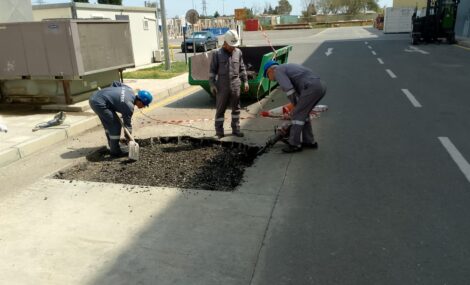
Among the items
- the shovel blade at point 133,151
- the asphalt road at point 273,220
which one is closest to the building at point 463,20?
the asphalt road at point 273,220

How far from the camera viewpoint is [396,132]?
6.78m

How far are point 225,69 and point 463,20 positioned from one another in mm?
28622

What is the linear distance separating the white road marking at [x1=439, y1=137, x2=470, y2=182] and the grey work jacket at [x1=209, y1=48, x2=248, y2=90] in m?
3.40

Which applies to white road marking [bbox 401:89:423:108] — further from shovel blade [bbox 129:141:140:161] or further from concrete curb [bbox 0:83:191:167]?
concrete curb [bbox 0:83:191:167]

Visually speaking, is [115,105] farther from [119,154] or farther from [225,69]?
[225,69]

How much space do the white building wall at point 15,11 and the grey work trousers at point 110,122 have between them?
5585mm

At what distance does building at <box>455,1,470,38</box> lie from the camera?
27.6 meters

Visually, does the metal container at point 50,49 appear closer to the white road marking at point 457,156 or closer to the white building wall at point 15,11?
the white building wall at point 15,11

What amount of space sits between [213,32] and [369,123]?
28074 mm

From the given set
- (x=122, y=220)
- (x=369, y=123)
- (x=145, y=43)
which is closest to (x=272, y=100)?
(x=369, y=123)

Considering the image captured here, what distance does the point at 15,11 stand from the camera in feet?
32.9

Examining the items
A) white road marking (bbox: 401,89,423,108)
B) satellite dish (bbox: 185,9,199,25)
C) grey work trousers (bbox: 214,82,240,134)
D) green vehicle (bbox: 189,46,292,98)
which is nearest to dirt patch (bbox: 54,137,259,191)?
grey work trousers (bbox: 214,82,240,134)

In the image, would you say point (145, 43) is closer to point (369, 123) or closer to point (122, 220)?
point (369, 123)

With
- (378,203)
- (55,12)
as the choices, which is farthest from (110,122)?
(55,12)
